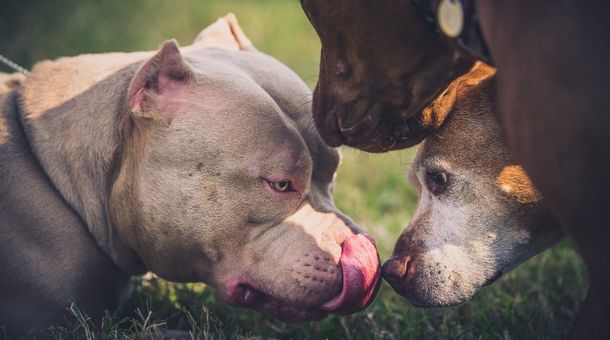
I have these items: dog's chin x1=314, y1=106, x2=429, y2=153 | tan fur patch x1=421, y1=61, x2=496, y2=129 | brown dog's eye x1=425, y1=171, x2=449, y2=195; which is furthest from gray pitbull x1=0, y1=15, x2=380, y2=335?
tan fur patch x1=421, y1=61, x2=496, y2=129

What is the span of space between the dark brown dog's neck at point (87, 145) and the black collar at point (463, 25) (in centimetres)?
149

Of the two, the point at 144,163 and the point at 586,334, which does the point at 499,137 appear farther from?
the point at 144,163

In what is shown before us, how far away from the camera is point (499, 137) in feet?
11.3

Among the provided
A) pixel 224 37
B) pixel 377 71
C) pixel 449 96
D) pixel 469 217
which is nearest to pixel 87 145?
pixel 224 37

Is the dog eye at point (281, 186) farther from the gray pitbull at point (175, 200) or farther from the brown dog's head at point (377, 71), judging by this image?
the brown dog's head at point (377, 71)

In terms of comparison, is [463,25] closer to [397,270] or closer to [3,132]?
[397,270]

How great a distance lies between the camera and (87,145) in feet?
11.7

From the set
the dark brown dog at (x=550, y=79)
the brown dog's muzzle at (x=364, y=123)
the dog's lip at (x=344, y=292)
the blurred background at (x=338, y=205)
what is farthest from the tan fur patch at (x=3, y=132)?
the dark brown dog at (x=550, y=79)

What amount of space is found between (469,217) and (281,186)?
0.87 meters

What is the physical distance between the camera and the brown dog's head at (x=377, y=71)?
310 cm

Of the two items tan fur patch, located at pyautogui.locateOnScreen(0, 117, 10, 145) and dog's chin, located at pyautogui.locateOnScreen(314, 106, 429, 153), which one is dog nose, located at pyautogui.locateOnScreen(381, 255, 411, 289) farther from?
tan fur patch, located at pyautogui.locateOnScreen(0, 117, 10, 145)

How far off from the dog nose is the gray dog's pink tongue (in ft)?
0.23

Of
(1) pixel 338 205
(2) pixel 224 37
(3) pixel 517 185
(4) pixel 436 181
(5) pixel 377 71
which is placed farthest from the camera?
(1) pixel 338 205

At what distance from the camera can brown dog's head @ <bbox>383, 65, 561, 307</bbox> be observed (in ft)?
11.2
